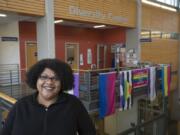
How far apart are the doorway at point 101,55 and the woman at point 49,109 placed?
38.4ft

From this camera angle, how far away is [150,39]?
33.8 feet

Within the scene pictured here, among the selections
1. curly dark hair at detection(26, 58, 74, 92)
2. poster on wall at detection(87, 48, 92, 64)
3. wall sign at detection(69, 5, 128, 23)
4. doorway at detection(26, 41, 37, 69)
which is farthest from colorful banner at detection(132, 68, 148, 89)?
poster on wall at detection(87, 48, 92, 64)

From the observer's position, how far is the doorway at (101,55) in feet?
43.5

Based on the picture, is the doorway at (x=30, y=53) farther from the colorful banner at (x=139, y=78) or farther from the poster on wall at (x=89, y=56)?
the colorful banner at (x=139, y=78)

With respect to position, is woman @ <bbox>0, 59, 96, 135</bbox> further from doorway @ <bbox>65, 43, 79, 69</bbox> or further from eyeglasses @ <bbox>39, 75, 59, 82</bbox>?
doorway @ <bbox>65, 43, 79, 69</bbox>

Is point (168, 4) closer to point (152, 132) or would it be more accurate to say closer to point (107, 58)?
point (107, 58)

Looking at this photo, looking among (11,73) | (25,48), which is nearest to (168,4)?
(25,48)

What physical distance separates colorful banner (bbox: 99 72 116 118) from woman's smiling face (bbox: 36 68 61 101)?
3519 mm

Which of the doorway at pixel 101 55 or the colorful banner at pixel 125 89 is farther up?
the doorway at pixel 101 55

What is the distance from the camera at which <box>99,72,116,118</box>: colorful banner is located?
16.6ft

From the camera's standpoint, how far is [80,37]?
12.4 metres

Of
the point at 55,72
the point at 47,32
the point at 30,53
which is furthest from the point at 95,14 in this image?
the point at 55,72

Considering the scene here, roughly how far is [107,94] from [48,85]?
3.78m

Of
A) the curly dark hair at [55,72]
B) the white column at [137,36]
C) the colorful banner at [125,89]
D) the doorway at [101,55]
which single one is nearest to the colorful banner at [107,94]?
the colorful banner at [125,89]
